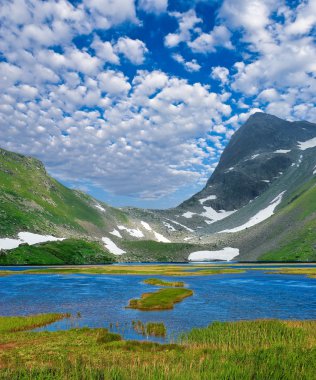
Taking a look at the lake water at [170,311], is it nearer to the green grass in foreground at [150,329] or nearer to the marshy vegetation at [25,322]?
the green grass in foreground at [150,329]

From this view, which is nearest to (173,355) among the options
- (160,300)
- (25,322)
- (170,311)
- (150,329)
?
(150,329)

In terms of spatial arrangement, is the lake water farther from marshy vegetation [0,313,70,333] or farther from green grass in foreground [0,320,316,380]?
green grass in foreground [0,320,316,380]

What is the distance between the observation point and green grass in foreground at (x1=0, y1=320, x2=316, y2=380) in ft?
63.5

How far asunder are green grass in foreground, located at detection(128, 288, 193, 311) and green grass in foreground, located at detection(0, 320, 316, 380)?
18478 millimetres

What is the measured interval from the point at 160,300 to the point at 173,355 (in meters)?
33.7

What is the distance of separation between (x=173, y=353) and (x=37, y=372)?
1044 centimetres

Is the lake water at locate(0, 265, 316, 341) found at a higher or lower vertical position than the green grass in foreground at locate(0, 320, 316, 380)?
lower

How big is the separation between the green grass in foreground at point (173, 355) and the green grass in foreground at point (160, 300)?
1848 cm

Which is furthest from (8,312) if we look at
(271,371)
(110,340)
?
(271,371)

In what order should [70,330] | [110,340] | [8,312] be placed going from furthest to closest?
[8,312], [70,330], [110,340]

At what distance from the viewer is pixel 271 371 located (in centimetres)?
1934

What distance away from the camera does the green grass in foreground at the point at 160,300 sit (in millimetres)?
55006

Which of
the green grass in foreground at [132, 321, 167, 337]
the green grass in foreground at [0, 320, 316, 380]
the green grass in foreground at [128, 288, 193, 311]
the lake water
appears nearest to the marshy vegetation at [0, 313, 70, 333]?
the lake water

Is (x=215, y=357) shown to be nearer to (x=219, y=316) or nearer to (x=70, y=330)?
(x=70, y=330)
